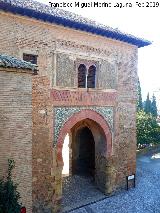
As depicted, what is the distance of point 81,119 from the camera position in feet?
34.4

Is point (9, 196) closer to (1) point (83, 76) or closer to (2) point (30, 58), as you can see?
(2) point (30, 58)

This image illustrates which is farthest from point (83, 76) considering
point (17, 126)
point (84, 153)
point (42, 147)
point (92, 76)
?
point (84, 153)

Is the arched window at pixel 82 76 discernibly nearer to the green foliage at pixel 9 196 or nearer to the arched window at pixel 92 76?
the arched window at pixel 92 76

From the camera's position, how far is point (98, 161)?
12.0 m

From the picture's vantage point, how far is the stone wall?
21.9 feet

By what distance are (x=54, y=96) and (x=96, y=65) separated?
2.20 m

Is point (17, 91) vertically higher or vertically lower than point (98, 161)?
higher

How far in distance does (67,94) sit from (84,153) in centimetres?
502

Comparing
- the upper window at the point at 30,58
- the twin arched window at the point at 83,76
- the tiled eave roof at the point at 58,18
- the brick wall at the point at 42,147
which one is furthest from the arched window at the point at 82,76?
the upper window at the point at 30,58

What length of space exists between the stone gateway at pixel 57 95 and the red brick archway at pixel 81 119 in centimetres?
3

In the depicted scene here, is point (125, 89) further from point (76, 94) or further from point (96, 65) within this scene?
point (76, 94)

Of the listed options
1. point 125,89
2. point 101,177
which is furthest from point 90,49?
point 101,177

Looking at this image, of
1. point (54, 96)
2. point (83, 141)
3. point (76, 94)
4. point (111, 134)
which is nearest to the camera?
point (54, 96)

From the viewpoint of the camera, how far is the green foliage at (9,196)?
630 centimetres
